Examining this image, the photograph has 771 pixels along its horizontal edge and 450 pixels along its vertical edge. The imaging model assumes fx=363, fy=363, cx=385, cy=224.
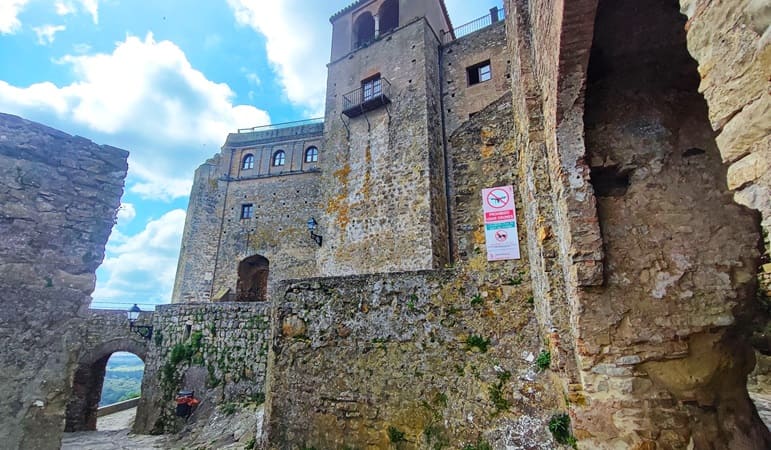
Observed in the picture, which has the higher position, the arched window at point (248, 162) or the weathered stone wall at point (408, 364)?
the arched window at point (248, 162)

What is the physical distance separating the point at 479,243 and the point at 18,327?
500 centimetres

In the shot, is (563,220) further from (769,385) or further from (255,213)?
(255,213)

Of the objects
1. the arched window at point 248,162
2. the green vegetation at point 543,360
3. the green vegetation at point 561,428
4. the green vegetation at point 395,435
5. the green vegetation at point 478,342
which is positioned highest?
the arched window at point 248,162

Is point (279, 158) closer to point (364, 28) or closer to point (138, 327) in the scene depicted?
point (364, 28)

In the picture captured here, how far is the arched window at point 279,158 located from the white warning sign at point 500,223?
606 inches

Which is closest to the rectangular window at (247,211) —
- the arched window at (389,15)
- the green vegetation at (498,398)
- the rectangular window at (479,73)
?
the arched window at (389,15)

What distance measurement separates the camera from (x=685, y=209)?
316cm

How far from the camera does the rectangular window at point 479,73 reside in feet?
40.4

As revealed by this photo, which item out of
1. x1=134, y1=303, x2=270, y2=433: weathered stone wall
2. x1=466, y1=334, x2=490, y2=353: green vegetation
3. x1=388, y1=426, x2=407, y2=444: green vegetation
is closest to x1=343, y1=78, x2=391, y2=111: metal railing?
x1=134, y1=303, x2=270, y2=433: weathered stone wall

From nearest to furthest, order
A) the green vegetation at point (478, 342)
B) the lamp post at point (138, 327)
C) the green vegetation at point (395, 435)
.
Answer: the green vegetation at point (478, 342) → the green vegetation at point (395, 435) → the lamp post at point (138, 327)

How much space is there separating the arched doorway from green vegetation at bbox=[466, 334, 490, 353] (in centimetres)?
1429

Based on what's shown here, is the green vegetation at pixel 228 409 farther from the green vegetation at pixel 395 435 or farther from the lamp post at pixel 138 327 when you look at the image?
the lamp post at pixel 138 327

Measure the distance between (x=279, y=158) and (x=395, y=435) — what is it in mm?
16307

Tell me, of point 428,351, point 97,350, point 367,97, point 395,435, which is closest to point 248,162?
point 367,97
